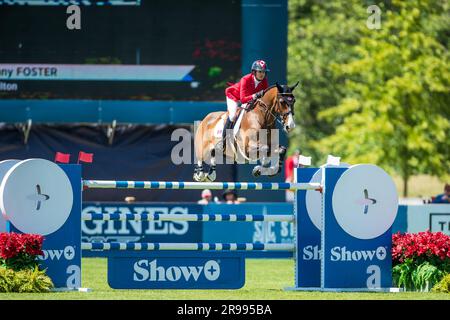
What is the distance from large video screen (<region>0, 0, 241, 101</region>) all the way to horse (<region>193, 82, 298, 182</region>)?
18.3ft

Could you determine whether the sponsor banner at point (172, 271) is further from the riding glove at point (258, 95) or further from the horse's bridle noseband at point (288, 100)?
the riding glove at point (258, 95)

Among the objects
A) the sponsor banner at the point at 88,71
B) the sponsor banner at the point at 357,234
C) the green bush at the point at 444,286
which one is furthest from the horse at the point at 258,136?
the sponsor banner at the point at 88,71

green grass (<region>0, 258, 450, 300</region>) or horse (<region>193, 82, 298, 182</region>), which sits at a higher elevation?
horse (<region>193, 82, 298, 182</region>)

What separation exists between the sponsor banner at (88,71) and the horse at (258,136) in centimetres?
557

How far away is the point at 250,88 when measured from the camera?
12438mm

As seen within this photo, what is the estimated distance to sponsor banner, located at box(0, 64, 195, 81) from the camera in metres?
18.3

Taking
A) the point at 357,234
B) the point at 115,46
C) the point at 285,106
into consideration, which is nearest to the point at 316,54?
the point at 115,46

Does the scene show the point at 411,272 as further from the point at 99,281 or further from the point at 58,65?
the point at 58,65

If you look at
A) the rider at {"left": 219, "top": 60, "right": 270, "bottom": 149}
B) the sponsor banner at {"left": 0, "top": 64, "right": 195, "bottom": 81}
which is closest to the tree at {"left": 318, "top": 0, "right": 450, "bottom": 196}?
the sponsor banner at {"left": 0, "top": 64, "right": 195, "bottom": 81}

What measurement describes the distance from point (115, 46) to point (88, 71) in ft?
2.04

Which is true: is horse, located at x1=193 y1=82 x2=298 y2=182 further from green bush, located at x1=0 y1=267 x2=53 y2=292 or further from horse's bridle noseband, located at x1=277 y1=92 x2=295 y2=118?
green bush, located at x1=0 y1=267 x2=53 y2=292

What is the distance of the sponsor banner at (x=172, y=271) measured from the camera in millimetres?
10781

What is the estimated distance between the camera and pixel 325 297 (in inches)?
403

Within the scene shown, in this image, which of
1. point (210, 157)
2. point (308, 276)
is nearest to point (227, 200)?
point (210, 157)
